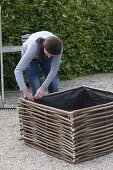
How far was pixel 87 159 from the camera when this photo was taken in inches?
177

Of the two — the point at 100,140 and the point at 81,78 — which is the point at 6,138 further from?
the point at 81,78

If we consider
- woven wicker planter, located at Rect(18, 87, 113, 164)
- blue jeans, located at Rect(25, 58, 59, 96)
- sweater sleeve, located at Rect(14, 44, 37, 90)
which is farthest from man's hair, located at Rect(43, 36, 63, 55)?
blue jeans, located at Rect(25, 58, 59, 96)

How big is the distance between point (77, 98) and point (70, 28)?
3472mm

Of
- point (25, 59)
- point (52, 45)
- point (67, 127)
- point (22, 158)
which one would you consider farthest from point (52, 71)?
point (22, 158)

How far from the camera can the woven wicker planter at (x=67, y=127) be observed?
4.35 m

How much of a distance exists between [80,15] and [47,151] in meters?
4.58

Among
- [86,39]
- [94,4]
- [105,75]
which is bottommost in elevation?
[105,75]

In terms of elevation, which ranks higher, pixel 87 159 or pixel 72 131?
pixel 72 131

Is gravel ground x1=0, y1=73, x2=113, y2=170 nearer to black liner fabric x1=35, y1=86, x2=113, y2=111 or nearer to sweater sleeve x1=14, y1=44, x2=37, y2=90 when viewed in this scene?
black liner fabric x1=35, y1=86, x2=113, y2=111

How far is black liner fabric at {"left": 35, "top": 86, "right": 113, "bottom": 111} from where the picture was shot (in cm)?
496

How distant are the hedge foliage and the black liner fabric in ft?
8.60

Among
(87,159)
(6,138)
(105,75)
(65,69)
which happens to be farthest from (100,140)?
(105,75)

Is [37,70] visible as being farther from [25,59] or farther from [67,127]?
[67,127]

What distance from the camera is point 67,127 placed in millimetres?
4332
